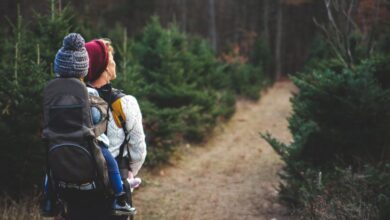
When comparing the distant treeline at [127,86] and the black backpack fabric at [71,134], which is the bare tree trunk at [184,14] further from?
the black backpack fabric at [71,134]

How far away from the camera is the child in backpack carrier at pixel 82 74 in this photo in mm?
3264

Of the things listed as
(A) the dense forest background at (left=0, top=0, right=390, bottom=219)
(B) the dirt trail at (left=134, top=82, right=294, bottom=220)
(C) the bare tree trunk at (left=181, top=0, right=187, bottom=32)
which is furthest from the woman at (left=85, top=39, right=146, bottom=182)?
(C) the bare tree trunk at (left=181, top=0, right=187, bottom=32)

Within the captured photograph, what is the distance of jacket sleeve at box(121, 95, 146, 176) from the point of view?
139 inches

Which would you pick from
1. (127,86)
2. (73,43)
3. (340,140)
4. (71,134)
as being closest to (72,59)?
(73,43)

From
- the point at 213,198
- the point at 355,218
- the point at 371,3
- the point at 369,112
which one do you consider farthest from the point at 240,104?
the point at 355,218

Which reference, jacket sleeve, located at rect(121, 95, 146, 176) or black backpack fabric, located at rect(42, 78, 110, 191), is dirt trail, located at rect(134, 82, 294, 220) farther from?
black backpack fabric, located at rect(42, 78, 110, 191)

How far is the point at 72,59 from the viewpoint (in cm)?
325

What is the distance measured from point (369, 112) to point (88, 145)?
4633mm

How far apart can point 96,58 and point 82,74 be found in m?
0.28

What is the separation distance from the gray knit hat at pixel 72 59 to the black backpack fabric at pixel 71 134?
9 cm

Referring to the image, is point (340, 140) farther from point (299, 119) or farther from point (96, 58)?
point (96, 58)

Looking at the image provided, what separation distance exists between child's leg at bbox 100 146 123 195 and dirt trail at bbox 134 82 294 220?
3447 millimetres

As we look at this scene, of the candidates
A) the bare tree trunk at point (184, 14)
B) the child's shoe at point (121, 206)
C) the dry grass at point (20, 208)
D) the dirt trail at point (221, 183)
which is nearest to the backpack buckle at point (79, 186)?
the child's shoe at point (121, 206)

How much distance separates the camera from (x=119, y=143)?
11.9ft
